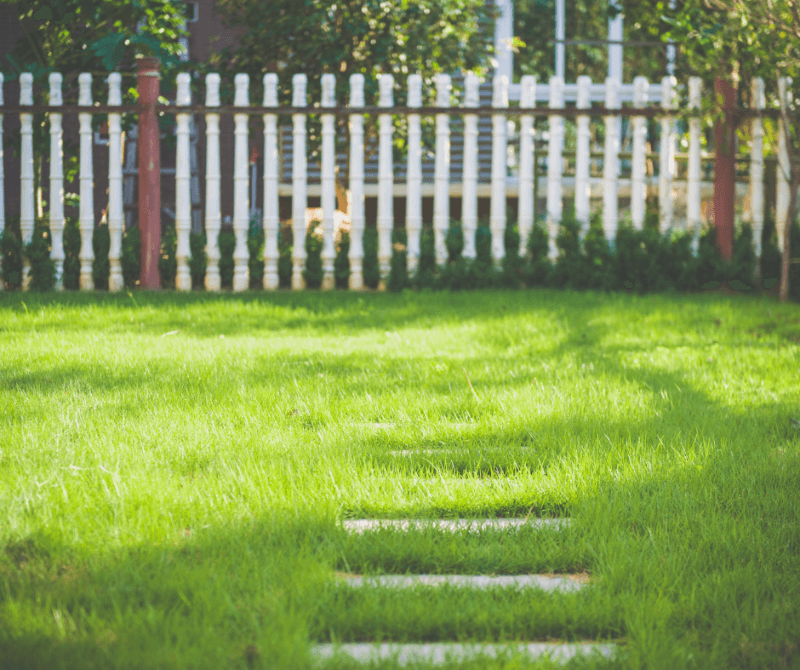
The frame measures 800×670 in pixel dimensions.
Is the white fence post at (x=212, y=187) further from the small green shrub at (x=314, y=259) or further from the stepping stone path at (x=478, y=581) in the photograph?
the stepping stone path at (x=478, y=581)

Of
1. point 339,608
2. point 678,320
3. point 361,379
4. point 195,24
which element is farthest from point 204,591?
point 195,24

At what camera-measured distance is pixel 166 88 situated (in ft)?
22.7

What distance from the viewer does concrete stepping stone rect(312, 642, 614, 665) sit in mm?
1394

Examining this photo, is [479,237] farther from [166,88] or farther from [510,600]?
[510,600]

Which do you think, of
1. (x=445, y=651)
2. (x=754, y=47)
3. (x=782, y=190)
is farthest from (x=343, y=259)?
(x=445, y=651)

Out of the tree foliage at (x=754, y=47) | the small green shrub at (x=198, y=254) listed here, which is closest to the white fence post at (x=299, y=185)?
the small green shrub at (x=198, y=254)

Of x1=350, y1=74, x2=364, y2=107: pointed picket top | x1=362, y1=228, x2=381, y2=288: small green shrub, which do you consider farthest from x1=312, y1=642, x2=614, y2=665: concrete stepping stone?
x1=350, y1=74, x2=364, y2=107: pointed picket top

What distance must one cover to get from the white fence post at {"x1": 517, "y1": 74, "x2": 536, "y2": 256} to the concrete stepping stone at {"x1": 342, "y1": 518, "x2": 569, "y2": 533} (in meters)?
4.67

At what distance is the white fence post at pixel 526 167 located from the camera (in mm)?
6438

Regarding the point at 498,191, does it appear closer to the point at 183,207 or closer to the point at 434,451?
the point at 183,207

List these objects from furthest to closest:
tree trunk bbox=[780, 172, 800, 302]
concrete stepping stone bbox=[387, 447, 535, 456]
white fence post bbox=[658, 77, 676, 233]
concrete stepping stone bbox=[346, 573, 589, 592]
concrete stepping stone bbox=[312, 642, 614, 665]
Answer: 1. white fence post bbox=[658, 77, 676, 233]
2. tree trunk bbox=[780, 172, 800, 302]
3. concrete stepping stone bbox=[387, 447, 535, 456]
4. concrete stepping stone bbox=[346, 573, 589, 592]
5. concrete stepping stone bbox=[312, 642, 614, 665]

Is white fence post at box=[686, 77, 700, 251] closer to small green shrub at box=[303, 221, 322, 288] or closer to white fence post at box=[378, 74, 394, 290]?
white fence post at box=[378, 74, 394, 290]

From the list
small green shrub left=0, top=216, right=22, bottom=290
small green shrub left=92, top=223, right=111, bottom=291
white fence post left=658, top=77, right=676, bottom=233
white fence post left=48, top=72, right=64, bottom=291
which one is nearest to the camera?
small green shrub left=0, top=216, right=22, bottom=290

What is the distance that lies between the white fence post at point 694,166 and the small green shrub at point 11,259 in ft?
17.3
